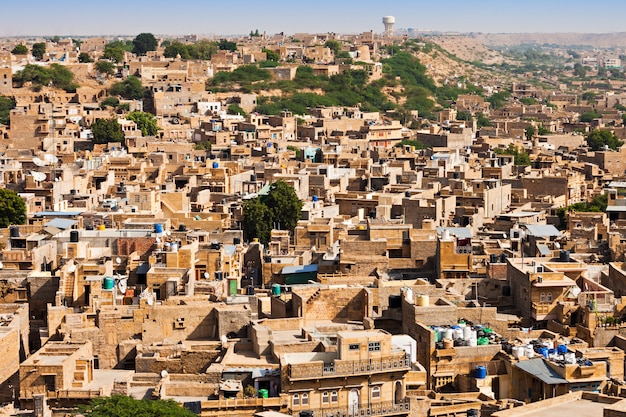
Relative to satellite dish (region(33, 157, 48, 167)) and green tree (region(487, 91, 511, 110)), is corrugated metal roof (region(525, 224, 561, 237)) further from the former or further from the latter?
green tree (region(487, 91, 511, 110))

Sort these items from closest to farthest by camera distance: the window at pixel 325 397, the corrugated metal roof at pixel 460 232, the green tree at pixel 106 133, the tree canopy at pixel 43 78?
the window at pixel 325 397, the corrugated metal roof at pixel 460 232, the green tree at pixel 106 133, the tree canopy at pixel 43 78

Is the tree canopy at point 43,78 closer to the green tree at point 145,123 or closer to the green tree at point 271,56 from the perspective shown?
the green tree at point 145,123

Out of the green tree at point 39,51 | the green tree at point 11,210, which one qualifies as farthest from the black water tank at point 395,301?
the green tree at point 39,51

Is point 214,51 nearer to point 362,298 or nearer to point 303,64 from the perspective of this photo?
point 303,64

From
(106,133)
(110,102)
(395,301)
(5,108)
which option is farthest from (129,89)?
(395,301)

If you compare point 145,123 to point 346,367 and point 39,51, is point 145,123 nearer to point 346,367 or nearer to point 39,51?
point 39,51

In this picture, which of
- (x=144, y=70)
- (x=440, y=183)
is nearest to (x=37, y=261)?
(x=440, y=183)
